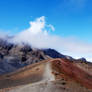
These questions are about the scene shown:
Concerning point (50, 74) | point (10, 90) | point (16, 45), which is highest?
point (16, 45)

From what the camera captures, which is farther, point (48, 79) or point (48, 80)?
point (48, 79)

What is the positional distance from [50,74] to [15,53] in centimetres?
12827

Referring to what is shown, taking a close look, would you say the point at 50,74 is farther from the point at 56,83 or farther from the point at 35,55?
the point at 35,55

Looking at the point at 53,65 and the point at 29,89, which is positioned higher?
the point at 53,65

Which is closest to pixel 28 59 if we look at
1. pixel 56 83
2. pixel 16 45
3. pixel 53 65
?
pixel 16 45

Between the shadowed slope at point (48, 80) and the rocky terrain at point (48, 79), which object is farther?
the shadowed slope at point (48, 80)

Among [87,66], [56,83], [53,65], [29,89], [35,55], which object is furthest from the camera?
[35,55]

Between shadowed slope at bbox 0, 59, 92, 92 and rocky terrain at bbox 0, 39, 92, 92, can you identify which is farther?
shadowed slope at bbox 0, 59, 92, 92

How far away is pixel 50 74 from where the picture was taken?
35.4m

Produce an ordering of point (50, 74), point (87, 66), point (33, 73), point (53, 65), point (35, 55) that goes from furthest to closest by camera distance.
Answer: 1. point (35, 55)
2. point (87, 66)
3. point (53, 65)
4. point (33, 73)
5. point (50, 74)

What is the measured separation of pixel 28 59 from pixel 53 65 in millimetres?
114656

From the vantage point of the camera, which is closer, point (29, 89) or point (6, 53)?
point (29, 89)

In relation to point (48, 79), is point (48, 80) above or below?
below

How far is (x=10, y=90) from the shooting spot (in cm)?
2833
